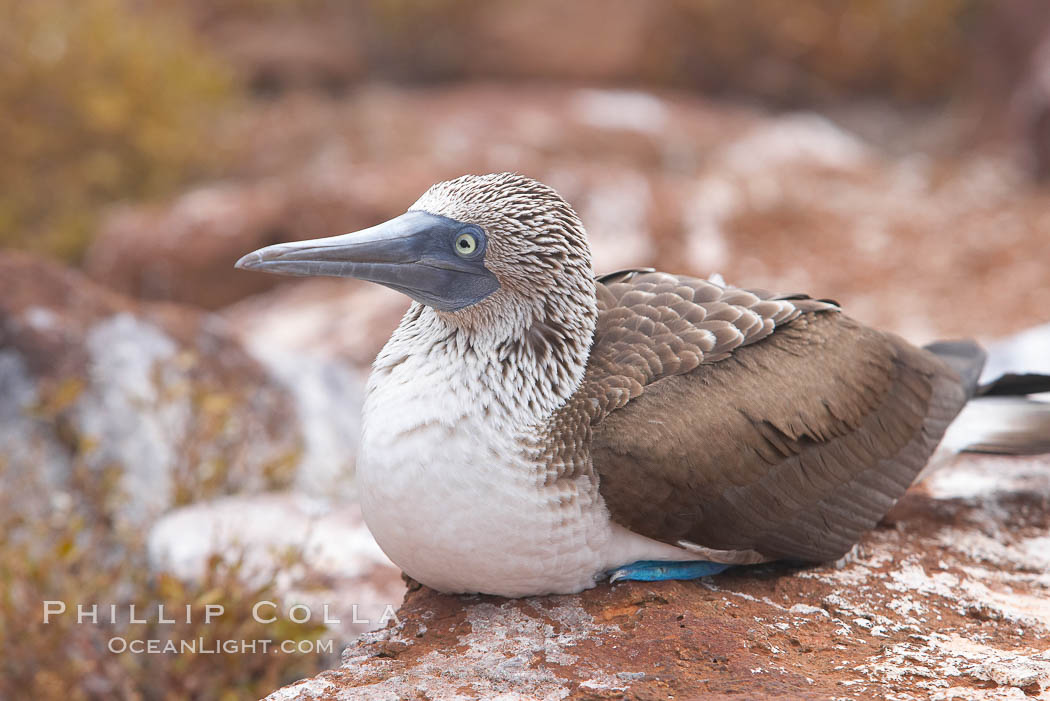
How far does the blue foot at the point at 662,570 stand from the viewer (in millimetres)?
3463

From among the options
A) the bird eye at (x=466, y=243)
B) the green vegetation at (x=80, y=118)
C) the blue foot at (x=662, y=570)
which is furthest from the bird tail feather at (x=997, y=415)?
the green vegetation at (x=80, y=118)

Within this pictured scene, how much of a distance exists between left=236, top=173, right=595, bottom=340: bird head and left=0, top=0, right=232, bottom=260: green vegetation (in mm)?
8293

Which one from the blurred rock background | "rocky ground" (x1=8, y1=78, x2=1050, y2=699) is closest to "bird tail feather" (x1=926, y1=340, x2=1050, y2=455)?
"rocky ground" (x1=8, y1=78, x2=1050, y2=699)

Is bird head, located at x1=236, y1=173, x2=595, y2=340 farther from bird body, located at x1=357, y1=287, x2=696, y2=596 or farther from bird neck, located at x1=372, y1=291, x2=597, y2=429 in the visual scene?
bird body, located at x1=357, y1=287, x2=696, y2=596

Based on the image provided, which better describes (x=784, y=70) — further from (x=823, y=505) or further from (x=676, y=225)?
(x=823, y=505)

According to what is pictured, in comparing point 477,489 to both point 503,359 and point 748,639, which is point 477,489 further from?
point 748,639

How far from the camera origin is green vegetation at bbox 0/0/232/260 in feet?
34.6

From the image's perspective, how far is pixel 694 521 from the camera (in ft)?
10.8

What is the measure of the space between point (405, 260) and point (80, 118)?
28.6 feet

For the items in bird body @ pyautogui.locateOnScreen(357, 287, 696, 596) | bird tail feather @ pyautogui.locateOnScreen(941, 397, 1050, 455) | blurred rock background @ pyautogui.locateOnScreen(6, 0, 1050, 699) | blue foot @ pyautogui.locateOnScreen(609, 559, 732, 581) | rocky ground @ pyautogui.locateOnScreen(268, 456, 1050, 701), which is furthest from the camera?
blurred rock background @ pyautogui.locateOnScreen(6, 0, 1050, 699)

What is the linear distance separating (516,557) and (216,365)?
3295mm

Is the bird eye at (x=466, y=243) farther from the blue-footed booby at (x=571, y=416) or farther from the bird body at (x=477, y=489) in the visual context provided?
the bird body at (x=477, y=489)

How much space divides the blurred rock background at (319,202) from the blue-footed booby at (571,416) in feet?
3.82

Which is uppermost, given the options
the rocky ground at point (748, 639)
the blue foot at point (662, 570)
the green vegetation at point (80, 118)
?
the green vegetation at point (80, 118)
